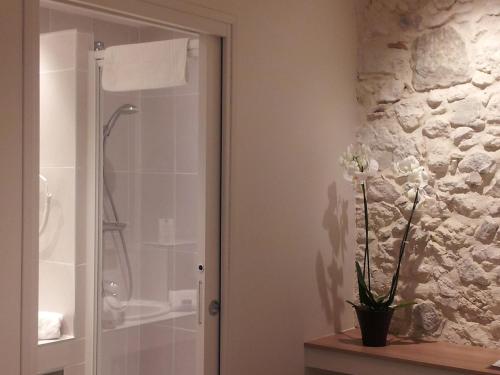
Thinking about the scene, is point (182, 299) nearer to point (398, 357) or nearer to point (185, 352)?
point (185, 352)

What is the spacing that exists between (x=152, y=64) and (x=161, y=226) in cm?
66

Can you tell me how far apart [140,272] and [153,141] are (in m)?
0.54

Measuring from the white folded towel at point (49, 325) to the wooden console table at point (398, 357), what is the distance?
45.7 inches

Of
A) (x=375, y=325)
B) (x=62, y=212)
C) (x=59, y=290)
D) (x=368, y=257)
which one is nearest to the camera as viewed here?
(x=59, y=290)

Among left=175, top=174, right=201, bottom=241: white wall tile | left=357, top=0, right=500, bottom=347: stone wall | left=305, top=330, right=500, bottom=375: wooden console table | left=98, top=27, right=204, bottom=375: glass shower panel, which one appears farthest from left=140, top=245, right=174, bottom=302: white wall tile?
left=357, top=0, right=500, bottom=347: stone wall

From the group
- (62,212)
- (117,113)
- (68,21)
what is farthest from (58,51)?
(62,212)

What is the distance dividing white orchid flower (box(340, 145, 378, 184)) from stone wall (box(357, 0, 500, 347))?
0.28m

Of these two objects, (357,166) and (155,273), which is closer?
(155,273)

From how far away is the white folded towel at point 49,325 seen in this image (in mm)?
2605

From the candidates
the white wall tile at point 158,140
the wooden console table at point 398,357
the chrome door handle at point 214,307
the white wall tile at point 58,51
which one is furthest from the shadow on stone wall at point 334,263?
the white wall tile at point 58,51

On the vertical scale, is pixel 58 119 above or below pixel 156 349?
above

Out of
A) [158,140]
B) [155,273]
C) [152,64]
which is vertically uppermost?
[152,64]

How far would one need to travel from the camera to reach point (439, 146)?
11.1 ft

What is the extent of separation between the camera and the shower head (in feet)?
9.41
